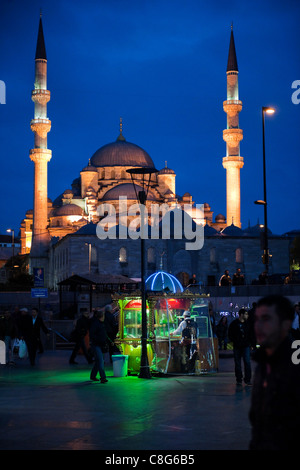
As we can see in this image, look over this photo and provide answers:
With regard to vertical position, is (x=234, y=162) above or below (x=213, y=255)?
above

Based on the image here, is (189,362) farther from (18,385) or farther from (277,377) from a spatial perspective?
(277,377)

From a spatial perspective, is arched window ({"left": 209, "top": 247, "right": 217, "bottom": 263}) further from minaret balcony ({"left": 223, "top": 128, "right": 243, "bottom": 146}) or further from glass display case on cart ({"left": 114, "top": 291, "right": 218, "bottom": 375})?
glass display case on cart ({"left": 114, "top": 291, "right": 218, "bottom": 375})

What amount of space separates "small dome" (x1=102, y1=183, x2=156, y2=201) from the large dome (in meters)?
5.01

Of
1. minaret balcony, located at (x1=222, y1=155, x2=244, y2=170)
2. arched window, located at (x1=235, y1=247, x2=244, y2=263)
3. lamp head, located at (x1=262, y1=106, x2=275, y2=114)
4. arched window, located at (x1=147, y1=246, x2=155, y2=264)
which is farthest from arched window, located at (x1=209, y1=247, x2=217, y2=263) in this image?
lamp head, located at (x1=262, y1=106, x2=275, y2=114)

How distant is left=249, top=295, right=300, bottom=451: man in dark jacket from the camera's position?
412 centimetres

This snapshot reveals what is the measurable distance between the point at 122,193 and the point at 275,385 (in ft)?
233

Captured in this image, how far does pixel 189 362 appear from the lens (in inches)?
615

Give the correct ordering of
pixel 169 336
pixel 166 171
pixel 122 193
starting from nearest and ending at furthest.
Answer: pixel 169 336
pixel 122 193
pixel 166 171

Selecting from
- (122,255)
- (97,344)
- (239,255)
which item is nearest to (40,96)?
(122,255)

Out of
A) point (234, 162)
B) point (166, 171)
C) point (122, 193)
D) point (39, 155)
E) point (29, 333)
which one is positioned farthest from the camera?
point (166, 171)

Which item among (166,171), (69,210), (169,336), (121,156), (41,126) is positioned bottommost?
(169,336)

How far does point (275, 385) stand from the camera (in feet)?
13.8

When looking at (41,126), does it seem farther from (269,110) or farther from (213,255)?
(269,110)

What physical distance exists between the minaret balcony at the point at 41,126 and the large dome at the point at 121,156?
55.8ft
